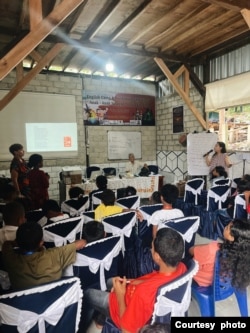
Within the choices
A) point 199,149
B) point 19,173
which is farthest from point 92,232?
point 199,149

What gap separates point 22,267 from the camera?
155cm

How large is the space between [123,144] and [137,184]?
2.12m

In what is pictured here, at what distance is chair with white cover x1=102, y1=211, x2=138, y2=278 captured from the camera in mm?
2396

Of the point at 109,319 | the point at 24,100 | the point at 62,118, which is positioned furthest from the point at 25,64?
the point at 109,319

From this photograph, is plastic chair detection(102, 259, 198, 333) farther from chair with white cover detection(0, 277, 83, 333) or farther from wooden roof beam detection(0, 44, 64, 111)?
wooden roof beam detection(0, 44, 64, 111)

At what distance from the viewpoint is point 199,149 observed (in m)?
6.04

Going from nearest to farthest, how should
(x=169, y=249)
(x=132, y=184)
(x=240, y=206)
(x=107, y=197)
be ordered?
(x=169, y=249) → (x=107, y=197) → (x=240, y=206) → (x=132, y=184)

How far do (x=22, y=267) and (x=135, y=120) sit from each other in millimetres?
6568

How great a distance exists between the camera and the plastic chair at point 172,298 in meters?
1.22

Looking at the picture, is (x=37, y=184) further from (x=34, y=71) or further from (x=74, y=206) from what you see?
(x=34, y=71)

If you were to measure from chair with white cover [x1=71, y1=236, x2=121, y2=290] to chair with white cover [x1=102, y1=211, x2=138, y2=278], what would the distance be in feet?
1.60

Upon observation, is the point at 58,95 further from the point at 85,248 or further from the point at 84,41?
the point at 85,248

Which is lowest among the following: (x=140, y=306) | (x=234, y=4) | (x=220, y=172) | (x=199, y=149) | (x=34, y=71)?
(x=140, y=306)

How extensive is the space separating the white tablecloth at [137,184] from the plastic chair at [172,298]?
4.03 meters
